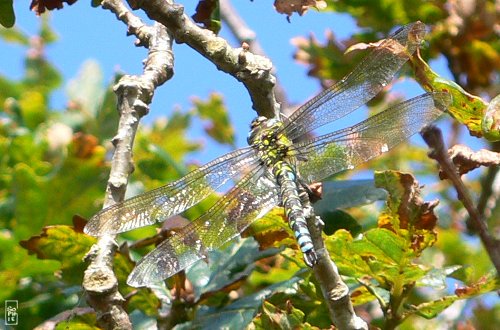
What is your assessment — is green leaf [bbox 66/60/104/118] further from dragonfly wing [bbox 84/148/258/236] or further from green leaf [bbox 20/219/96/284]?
green leaf [bbox 20/219/96/284]

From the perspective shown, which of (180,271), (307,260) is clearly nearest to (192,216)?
(180,271)

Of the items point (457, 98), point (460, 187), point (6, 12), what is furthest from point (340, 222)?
point (6, 12)

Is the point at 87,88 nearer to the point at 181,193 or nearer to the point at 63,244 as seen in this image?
the point at 181,193

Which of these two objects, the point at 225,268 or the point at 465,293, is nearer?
the point at 465,293

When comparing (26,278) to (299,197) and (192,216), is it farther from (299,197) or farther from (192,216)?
(299,197)

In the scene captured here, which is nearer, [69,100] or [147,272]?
[147,272]

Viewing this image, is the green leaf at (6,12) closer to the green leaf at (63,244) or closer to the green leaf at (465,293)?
the green leaf at (63,244)
